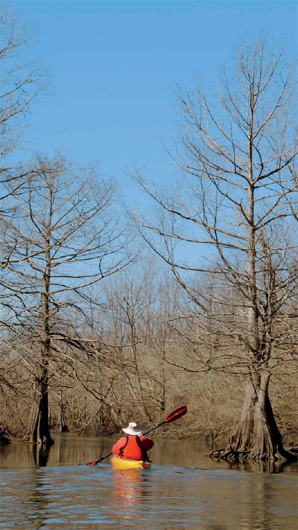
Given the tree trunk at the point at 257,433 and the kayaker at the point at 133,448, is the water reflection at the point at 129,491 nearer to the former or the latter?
the kayaker at the point at 133,448

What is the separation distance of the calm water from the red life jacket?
1.31ft

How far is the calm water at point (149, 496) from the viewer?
10594 millimetres

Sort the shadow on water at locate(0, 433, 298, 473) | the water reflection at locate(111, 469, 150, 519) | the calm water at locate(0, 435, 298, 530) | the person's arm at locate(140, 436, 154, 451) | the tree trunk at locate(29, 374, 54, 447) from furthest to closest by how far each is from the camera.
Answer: the tree trunk at locate(29, 374, 54, 447), the shadow on water at locate(0, 433, 298, 473), the person's arm at locate(140, 436, 154, 451), the water reflection at locate(111, 469, 150, 519), the calm water at locate(0, 435, 298, 530)

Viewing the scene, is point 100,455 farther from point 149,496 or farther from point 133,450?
point 149,496

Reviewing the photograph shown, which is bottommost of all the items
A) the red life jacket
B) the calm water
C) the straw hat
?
the calm water

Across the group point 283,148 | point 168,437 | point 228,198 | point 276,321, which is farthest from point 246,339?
point 168,437

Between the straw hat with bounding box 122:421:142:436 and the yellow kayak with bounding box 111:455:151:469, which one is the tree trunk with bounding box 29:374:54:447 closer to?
the straw hat with bounding box 122:421:142:436

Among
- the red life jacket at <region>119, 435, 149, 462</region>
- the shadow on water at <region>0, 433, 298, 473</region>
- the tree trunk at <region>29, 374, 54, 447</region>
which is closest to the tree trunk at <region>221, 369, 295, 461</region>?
the shadow on water at <region>0, 433, 298, 473</region>

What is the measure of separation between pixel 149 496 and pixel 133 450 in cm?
391

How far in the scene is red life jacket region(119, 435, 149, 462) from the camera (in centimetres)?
1702

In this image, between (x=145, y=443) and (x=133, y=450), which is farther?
(x=145, y=443)

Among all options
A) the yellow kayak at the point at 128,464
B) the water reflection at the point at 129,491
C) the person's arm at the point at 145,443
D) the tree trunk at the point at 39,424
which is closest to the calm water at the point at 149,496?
the water reflection at the point at 129,491

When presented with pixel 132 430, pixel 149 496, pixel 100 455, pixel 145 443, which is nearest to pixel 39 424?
pixel 100 455

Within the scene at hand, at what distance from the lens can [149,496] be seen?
43.1ft
